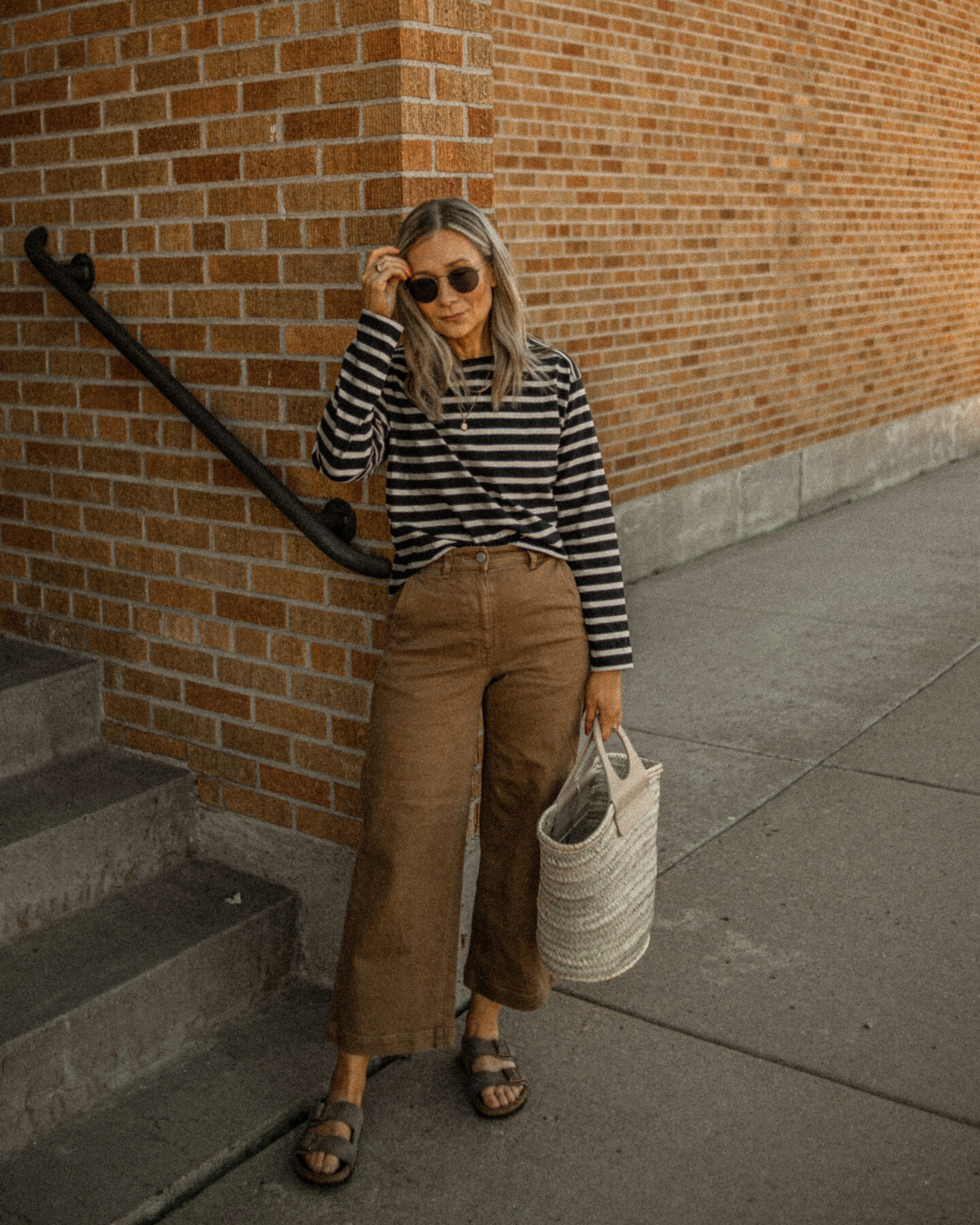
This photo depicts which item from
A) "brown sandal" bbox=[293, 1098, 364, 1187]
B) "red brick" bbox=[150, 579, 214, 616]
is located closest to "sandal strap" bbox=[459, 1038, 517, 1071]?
"brown sandal" bbox=[293, 1098, 364, 1187]

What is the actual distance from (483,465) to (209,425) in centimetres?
80

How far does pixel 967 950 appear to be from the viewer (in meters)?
3.60

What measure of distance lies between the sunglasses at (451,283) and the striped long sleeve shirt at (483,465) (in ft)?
0.25

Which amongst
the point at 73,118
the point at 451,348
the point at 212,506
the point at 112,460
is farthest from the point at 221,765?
the point at 73,118

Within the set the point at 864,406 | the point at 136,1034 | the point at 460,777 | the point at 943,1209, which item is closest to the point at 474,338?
the point at 460,777

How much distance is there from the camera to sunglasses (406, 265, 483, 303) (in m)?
2.68

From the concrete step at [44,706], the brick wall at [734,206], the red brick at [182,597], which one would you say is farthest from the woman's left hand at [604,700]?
the brick wall at [734,206]

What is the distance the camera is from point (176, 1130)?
2920mm

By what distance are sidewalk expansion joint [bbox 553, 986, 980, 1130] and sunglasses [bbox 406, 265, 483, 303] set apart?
5.72ft

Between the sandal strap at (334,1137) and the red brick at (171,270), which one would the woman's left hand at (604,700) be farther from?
the red brick at (171,270)

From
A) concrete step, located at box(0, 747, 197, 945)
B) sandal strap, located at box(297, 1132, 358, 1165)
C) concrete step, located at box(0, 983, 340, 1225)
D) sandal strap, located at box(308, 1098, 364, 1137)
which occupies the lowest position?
concrete step, located at box(0, 983, 340, 1225)

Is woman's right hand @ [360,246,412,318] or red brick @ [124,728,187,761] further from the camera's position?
red brick @ [124,728,187,761]

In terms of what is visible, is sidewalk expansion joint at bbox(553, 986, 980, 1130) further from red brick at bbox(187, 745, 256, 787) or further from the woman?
red brick at bbox(187, 745, 256, 787)

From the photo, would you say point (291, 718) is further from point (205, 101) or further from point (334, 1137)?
point (205, 101)
